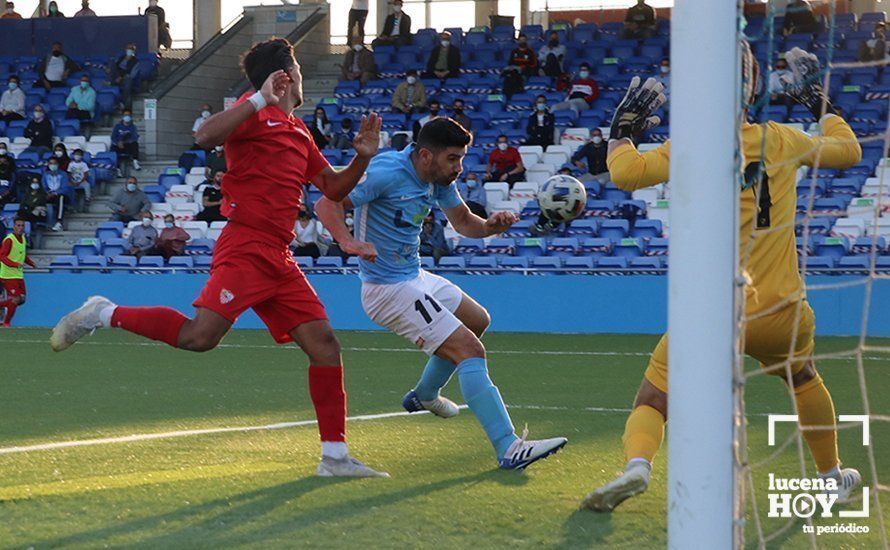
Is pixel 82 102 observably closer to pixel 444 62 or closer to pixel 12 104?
pixel 12 104

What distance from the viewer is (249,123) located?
5676mm

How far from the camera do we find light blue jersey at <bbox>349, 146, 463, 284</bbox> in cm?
632

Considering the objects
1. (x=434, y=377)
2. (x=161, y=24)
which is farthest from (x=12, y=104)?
(x=434, y=377)

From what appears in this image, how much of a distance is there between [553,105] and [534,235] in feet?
13.2

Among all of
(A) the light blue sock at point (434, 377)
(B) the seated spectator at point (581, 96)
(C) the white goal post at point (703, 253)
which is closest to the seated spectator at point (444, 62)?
(B) the seated spectator at point (581, 96)

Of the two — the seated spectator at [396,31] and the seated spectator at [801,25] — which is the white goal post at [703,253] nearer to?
the seated spectator at [801,25]

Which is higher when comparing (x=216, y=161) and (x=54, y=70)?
(x=54, y=70)

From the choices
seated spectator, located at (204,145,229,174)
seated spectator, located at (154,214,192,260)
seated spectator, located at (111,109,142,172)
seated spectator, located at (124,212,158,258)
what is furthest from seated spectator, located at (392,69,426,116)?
seated spectator, located at (111,109,142,172)

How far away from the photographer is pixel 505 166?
20641 millimetres

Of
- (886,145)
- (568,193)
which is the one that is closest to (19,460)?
(568,193)

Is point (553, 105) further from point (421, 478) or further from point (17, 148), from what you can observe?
point (421, 478)

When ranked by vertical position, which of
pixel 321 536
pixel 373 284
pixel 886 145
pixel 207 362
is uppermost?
pixel 886 145

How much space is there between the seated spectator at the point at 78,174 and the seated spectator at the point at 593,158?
9407mm

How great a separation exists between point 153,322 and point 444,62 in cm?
1913
